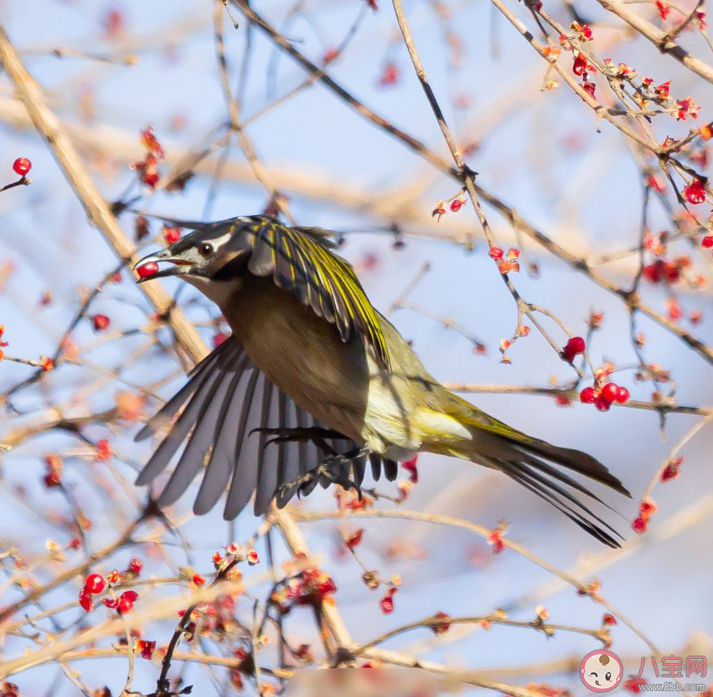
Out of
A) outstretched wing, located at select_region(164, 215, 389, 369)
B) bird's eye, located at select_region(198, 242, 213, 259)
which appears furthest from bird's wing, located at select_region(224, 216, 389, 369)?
bird's eye, located at select_region(198, 242, 213, 259)

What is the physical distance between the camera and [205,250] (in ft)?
10.3

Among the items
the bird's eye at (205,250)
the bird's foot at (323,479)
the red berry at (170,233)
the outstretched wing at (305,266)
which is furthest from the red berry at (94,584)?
the red berry at (170,233)

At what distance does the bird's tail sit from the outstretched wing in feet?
1.39

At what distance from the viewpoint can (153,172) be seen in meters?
3.35

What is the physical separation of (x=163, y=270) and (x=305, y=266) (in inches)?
19.1

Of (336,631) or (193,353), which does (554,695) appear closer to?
(336,631)

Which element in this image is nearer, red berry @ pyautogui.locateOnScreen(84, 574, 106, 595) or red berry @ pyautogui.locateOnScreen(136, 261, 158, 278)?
red berry @ pyautogui.locateOnScreen(84, 574, 106, 595)

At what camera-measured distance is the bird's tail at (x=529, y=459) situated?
328 cm

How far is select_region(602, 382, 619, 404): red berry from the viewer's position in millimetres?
2846

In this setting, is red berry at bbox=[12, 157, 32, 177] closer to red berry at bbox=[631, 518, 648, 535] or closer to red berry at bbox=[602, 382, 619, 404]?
Answer: red berry at bbox=[602, 382, 619, 404]

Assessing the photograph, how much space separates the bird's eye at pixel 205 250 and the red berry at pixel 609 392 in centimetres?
129

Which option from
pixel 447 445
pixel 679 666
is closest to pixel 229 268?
pixel 447 445

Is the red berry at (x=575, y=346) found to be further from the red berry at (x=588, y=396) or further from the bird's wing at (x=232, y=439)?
the bird's wing at (x=232, y=439)

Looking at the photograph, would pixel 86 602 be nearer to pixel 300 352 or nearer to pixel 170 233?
pixel 300 352
